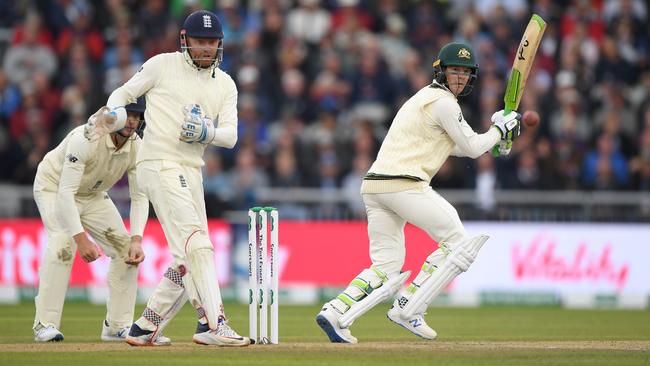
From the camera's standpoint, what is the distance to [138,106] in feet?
32.3

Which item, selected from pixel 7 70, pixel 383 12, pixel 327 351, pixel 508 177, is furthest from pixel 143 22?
pixel 327 351

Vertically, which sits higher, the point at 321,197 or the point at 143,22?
the point at 143,22

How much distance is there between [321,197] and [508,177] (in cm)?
254

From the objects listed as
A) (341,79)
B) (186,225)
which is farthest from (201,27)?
(341,79)

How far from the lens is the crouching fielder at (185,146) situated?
30.1 feet

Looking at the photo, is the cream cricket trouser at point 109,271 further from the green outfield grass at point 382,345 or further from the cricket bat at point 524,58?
the cricket bat at point 524,58

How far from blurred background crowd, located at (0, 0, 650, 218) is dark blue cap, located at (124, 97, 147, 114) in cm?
719

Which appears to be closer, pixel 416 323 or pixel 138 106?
pixel 138 106

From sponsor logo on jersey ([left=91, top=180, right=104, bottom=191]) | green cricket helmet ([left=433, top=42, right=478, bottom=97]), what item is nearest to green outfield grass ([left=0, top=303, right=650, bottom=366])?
sponsor logo on jersey ([left=91, top=180, right=104, bottom=191])

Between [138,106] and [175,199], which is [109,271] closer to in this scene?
[138,106]

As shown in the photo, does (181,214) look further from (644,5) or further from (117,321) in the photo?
(644,5)

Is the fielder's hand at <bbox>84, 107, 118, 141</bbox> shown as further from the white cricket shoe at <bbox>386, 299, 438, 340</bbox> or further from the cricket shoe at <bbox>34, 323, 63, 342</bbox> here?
the white cricket shoe at <bbox>386, 299, 438, 340</bbox>

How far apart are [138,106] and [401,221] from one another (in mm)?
2183

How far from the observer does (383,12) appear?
20219 mm
